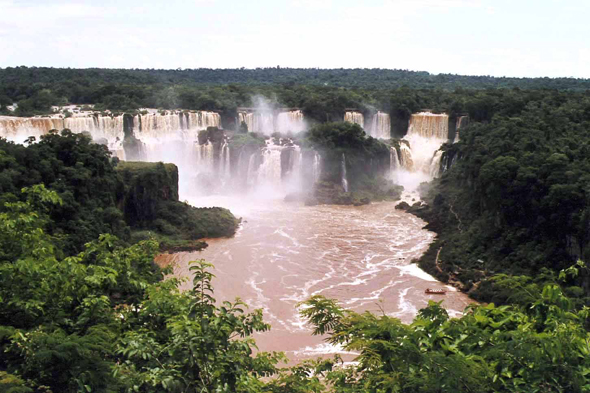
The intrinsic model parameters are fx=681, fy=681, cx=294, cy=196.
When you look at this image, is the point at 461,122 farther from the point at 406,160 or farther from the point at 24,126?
the point at 24,126

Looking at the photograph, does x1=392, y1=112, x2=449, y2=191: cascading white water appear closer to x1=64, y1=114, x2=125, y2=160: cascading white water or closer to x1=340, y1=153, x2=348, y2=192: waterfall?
x1=340, y1=153, x2=348, y2=192: waterfall

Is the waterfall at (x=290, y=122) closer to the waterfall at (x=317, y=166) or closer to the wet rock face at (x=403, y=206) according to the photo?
the waterfall at (x=317, y=166)

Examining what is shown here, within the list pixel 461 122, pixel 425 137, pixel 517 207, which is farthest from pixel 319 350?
pixel 425 137

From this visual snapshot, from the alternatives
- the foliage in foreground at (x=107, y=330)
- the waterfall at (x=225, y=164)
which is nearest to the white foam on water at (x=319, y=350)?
the foliage in foreground at (x=107, y=330)

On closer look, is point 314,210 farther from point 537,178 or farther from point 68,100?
point 68,100

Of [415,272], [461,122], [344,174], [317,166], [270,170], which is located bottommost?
[415,272]

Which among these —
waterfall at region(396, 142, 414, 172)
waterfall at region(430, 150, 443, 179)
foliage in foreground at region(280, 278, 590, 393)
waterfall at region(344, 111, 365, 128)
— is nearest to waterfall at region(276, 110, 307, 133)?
waterfall at region(344, 111, 365, 128)
